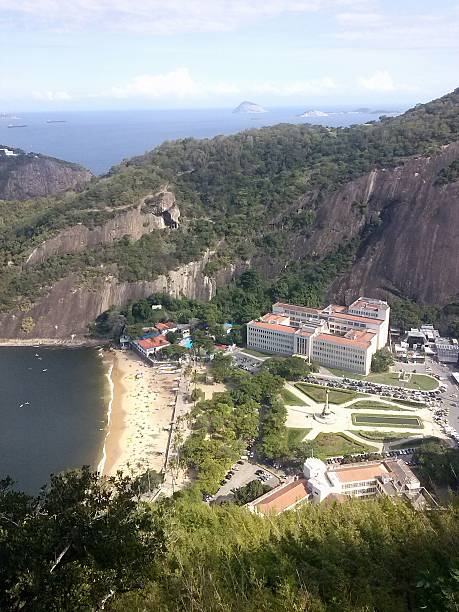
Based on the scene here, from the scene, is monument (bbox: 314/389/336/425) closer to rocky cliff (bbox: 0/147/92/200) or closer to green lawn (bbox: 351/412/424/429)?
green lawn (bbox: 351/412/424/429)

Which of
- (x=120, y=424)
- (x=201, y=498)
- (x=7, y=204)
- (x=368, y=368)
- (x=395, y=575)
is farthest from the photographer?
(x=7, y=204)

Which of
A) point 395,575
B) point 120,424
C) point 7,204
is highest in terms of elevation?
point 395,575

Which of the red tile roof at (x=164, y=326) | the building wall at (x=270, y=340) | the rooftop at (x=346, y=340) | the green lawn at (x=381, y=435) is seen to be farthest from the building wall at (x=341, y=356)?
the red tile roof at (x=164, y=326)

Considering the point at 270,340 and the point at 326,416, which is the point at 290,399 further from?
the point at 270,340

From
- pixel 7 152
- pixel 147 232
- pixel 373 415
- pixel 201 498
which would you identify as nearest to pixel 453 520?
pixel 201 498

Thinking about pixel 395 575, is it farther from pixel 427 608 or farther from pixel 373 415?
pixel 373 415
